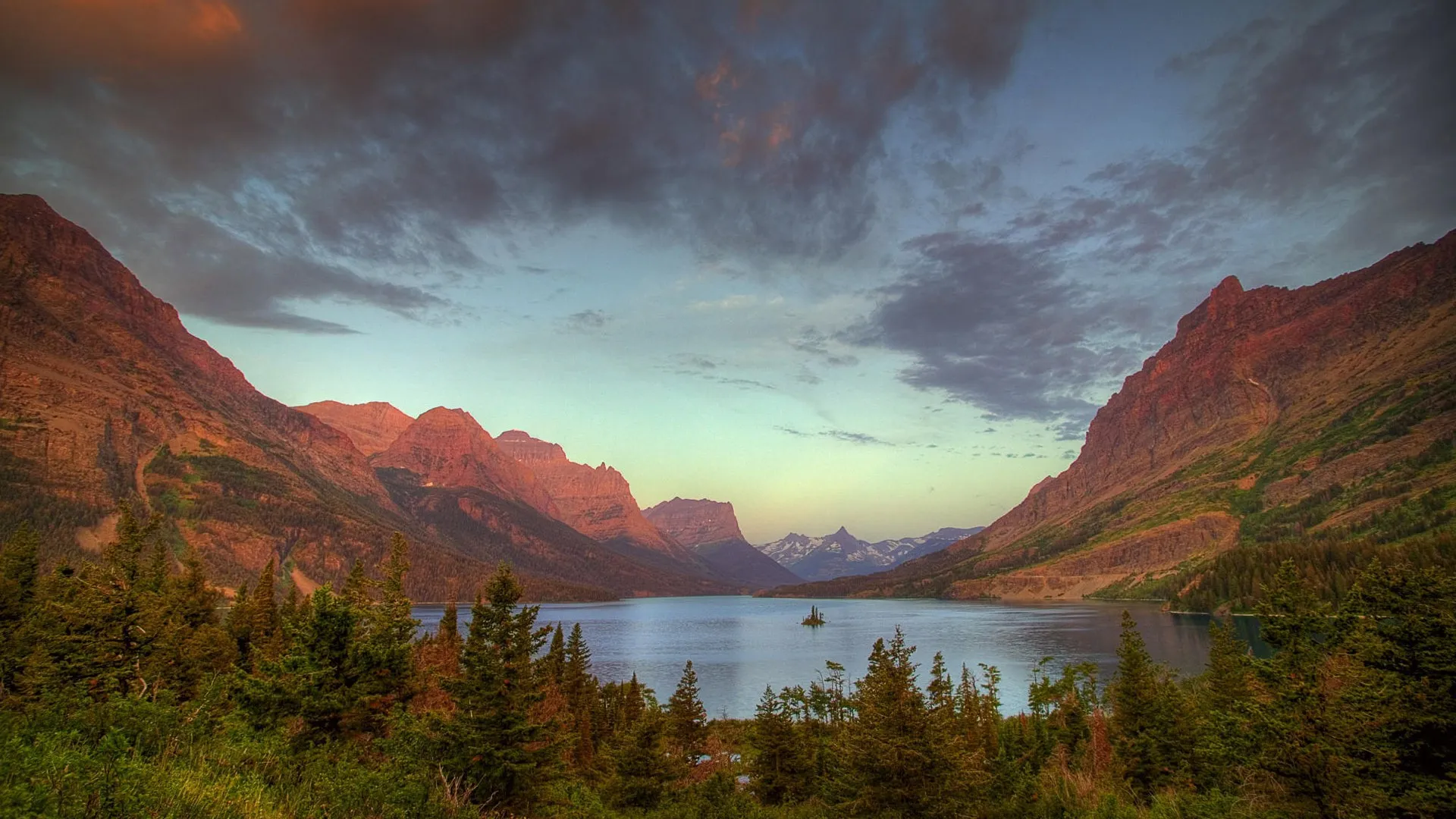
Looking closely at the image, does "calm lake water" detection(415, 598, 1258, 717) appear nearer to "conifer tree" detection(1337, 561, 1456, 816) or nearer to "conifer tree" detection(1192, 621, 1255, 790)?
"conifer tree" detection(1192, 621, 1255, 790)

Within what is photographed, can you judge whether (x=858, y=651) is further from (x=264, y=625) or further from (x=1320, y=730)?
Result: (x=1320, y=730)

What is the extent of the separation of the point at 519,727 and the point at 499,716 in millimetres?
942

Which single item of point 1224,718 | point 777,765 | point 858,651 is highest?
point 1224,718

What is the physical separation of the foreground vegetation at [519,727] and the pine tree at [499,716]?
0.09 metres

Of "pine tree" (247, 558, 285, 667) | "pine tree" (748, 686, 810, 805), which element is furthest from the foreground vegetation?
"pine tree" (247, 558, 285, 667)

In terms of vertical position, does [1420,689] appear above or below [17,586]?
below

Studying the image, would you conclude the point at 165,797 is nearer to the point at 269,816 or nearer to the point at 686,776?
the point at 269,816

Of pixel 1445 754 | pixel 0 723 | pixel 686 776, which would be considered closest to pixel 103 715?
pixel 0 723

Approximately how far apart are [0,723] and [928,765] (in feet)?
84.9

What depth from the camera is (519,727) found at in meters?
26.7

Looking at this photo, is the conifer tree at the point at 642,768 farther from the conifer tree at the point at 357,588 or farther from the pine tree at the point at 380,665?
the conifer tree at the point at 357,588

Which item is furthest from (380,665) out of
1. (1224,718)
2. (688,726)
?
(688,726)

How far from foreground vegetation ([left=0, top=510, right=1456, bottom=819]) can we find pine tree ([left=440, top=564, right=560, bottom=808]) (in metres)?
0.09

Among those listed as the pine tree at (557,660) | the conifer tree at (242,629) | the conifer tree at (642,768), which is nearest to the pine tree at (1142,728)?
the conifer tree at (642,768)
